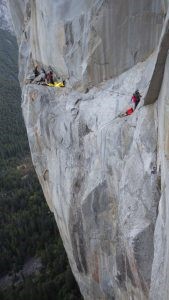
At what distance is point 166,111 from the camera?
1348 cm

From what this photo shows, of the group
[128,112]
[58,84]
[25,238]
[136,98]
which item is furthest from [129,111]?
[25,238]

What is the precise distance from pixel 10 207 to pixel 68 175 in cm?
5116

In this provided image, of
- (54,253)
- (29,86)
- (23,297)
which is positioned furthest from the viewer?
(54,253)

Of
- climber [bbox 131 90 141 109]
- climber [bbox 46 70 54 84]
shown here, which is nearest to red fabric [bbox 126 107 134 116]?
climber [bbox 131 90 141 109]

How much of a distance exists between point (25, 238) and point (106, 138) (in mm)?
41241

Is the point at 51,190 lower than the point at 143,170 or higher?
lower

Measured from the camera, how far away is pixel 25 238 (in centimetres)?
5691

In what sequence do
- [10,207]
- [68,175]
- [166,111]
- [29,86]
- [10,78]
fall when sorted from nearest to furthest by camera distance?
[166,111]
[68,175]
[29,86]
[10,207]
[10,78]

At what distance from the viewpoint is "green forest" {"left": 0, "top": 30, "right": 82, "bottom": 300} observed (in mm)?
38906

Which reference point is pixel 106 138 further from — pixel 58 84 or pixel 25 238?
pixel 25 238

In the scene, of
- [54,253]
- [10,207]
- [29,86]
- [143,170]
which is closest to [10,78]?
[10,207]

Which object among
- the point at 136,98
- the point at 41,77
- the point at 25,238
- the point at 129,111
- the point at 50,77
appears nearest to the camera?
the point at 136,98

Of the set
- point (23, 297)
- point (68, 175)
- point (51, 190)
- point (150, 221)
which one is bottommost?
point (23, 297)

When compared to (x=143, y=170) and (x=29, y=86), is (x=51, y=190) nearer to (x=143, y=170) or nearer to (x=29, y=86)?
(x=29, y=86)
